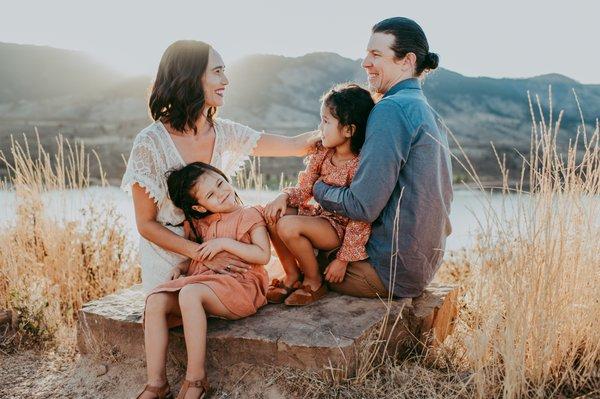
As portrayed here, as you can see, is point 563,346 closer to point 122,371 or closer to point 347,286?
point 347,286

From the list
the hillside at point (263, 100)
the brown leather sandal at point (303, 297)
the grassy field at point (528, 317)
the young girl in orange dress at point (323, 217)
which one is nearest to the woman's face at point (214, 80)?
the young girl in orange dress at point (323, 217)

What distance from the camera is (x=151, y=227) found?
3.20m

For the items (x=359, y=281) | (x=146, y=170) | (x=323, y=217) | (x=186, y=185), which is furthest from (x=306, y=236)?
(x=146, y=170)

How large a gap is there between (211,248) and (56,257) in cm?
224

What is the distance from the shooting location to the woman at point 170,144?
125 inches

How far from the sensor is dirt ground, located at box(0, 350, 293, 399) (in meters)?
2.82

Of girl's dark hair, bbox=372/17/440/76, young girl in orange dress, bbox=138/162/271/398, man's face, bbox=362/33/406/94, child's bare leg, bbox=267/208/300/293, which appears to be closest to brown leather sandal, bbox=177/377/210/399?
young girl in orange dress, bbox=138/162/271/398

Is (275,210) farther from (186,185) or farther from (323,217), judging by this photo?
(186,185)

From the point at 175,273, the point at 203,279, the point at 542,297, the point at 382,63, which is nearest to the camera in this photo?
the point at 542,297

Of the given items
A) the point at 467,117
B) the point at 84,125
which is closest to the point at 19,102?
the point at 84,125

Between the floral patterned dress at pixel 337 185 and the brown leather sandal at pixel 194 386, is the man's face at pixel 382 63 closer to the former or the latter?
the floral patterned dress at pixel 337 185

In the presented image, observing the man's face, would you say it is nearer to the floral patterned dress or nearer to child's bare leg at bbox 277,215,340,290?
the floral patterned dress

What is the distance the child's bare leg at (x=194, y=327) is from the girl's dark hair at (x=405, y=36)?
150cm

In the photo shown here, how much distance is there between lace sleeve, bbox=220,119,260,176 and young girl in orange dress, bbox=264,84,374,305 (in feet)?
2.03
